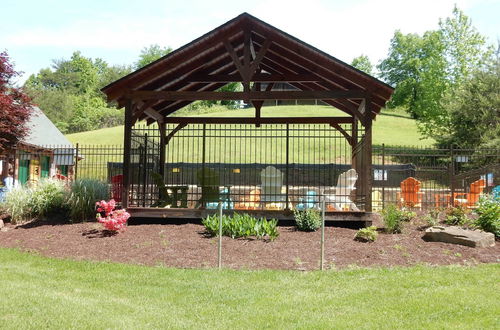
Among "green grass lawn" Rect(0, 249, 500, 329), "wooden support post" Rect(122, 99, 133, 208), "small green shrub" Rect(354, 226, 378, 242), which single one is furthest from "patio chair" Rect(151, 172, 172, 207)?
"small green shrub" Rect(354, 226, 378, 242)

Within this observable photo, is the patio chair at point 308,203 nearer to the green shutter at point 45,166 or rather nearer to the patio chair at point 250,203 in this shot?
the patio chair at point 250,203

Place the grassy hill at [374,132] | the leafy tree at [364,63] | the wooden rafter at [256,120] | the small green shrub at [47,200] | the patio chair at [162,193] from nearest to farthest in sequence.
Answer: the small green shrub at [47,200]
the patio chair at [162,193]
the wooden rafter at [256,120]
the grassy hill at [374,132]
the leafy tree at [364,63]

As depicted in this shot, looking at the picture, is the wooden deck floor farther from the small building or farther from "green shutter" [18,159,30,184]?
"green shutter" [18,159,30,184]

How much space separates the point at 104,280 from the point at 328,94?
254 inches

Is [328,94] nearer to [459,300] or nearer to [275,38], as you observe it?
[275,38]

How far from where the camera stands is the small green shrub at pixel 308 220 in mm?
9922

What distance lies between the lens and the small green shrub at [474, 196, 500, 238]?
9685mm

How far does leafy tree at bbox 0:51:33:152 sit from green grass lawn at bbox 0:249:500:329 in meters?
8.75

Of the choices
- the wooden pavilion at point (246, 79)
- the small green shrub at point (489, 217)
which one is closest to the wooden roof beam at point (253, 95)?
the wooden pavilion at point (246, 79)

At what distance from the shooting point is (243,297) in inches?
232

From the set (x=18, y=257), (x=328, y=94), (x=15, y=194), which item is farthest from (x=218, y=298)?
(x=15, y=194)

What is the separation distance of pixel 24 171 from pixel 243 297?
2318 centimetres

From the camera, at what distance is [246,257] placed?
8.12 m

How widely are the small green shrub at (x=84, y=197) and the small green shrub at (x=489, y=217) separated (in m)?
8.47
